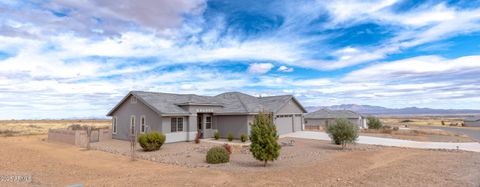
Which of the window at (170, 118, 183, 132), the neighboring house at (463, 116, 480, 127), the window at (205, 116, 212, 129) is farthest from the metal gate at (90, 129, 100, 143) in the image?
the neighboring house at (463, 116, 480, 127)

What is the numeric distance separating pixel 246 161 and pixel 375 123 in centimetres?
3512

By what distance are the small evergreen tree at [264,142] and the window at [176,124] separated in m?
12.3

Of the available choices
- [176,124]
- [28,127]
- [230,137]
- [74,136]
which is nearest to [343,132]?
[230,137]

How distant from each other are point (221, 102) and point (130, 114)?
8.95 meters

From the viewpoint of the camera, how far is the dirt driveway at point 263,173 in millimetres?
10867

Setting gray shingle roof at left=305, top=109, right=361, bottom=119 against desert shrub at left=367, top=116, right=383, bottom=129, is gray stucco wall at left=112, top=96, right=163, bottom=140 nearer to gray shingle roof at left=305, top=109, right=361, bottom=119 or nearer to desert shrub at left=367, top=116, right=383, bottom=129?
gray shingle roof at left=305, top=109, right=361, bottom=119

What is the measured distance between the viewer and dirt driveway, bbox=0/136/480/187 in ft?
35.7

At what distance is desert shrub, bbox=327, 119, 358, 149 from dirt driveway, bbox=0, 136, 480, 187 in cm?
380

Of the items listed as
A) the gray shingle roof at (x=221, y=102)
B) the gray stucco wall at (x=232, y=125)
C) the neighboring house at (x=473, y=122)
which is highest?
the gray shingle roof at (x=221, y=102)

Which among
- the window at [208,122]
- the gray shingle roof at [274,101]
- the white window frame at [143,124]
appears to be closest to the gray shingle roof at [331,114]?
the gray shingle roof at [274,101]

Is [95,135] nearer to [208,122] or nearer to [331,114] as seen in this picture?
[208,122]

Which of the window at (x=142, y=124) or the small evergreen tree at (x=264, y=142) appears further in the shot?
the window at (x=142, y=124)

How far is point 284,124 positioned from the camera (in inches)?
1242

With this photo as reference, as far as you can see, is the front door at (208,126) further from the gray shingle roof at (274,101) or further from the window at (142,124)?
the gray shingle roof at (274,101)
